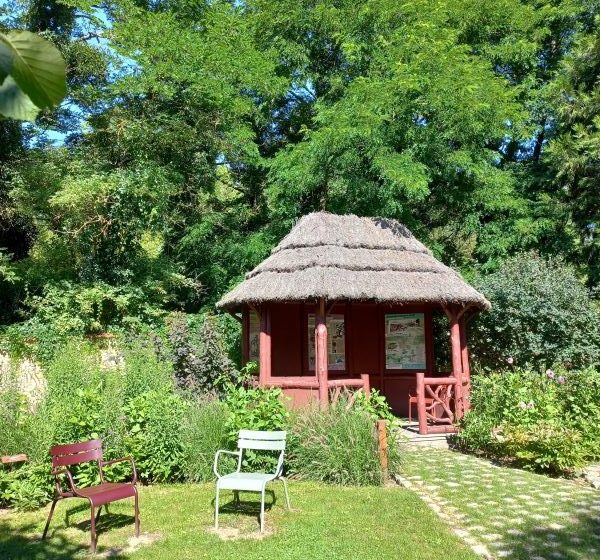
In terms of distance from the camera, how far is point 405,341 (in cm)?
1320

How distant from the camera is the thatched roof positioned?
10641mm

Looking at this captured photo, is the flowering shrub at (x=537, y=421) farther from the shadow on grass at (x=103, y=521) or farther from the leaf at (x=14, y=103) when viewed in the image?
the leaf at (x=14, y=103)

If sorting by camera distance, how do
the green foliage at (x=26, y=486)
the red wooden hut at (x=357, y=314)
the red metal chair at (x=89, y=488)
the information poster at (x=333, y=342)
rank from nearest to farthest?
1. the red metal chair at (x=89, y=488)
2. the green foliage at (x=26, y=486)
3. the red wooden hut at (x=357, y=314)
4. the information poster at (x=333, y=342)

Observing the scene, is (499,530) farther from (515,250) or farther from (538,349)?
(515,250)

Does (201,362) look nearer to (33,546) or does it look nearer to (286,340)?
(286,340)

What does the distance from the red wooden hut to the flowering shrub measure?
154cm

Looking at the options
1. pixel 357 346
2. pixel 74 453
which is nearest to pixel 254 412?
pixel 74 453

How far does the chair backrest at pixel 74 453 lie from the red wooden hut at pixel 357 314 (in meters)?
4.89

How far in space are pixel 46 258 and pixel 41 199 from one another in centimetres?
159

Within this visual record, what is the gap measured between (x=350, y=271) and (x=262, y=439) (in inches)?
208

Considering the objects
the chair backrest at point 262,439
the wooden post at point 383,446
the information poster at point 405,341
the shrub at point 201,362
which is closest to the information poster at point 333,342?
the information poster at point 405,341

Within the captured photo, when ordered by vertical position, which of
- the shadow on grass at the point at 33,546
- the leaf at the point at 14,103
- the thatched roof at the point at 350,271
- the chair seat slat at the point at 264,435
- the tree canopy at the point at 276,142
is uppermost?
the tree canopy at the point at 276,142

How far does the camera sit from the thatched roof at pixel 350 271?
10.6 meters

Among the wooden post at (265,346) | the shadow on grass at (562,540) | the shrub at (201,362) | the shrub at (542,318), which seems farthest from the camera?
the shrub at (542,318)
